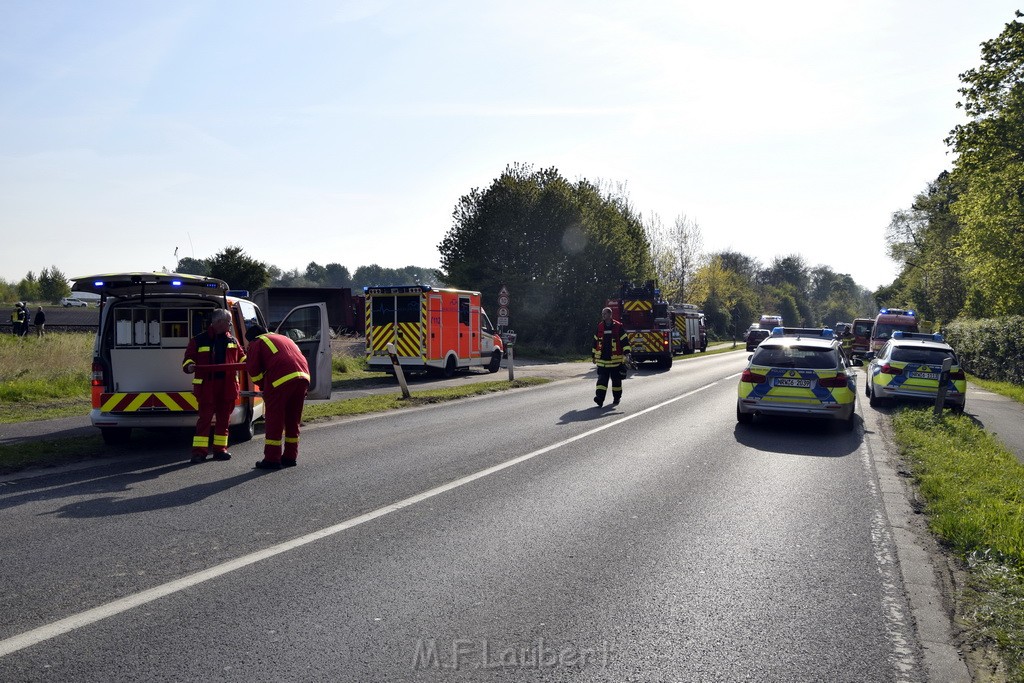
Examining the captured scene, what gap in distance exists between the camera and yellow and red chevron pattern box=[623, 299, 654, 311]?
3447 centimetres

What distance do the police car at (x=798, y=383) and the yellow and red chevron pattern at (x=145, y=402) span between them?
340 inches

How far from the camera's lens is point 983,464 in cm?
980

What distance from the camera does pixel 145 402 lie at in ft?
32.7

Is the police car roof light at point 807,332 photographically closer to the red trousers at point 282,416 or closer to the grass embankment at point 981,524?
the grass embankment at point 981,524

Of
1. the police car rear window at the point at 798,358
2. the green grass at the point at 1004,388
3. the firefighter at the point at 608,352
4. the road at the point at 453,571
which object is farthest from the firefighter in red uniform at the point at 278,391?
the green grass at the point at 1004,388

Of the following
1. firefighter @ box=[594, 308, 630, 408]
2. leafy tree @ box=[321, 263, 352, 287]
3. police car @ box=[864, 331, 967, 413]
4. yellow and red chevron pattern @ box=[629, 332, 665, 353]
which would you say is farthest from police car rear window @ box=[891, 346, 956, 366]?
leafy tree @ box=[321, 263, 352, 287]

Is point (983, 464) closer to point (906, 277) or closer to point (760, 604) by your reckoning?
point (760, 604)

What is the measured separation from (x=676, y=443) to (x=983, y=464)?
3818 mm

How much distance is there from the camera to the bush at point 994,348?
2544cm

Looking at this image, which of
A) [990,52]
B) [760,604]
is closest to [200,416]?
[760,604]

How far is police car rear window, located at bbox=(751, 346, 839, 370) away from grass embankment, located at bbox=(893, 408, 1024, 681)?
1.59 meters

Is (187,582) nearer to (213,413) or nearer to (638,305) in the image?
(213,413)

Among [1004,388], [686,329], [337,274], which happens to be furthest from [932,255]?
[337,274]

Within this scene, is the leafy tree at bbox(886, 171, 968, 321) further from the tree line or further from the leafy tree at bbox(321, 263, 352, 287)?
the leafy tree at bbox(321, 263, 352, 287)
